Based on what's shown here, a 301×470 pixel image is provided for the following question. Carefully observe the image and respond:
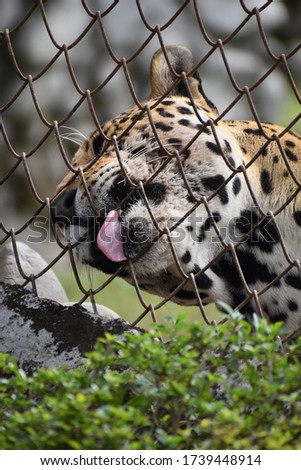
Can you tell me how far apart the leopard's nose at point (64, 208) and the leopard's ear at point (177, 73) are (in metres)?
0.79

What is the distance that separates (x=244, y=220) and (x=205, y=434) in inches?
65.4

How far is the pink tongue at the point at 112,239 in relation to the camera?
4.08m

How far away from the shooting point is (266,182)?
4.23 meters

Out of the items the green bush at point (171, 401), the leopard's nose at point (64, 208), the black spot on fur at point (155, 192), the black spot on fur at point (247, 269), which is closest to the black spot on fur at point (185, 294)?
the black spot on fur at point (247, 269)

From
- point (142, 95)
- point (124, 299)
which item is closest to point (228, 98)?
point (142, 95)

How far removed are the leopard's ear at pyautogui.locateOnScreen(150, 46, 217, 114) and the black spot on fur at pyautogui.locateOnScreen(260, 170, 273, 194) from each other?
59 cm

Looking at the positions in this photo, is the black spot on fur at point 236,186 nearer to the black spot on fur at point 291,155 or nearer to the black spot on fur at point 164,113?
the black spot on fur at point 291,155

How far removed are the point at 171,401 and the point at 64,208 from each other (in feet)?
5.66

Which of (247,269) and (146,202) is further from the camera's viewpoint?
(247,269)

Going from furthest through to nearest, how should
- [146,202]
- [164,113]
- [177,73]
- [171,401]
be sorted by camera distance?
[177,73], [164,113], [146,202], [171,401]

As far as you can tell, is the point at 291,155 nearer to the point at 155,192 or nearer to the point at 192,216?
the point at 192,216

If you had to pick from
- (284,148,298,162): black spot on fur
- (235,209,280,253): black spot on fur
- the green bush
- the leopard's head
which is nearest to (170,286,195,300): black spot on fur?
the leopard's head

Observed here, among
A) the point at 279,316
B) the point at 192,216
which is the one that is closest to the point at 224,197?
the point at 192,216

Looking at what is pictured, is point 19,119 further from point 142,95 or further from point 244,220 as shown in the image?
point 244,220
